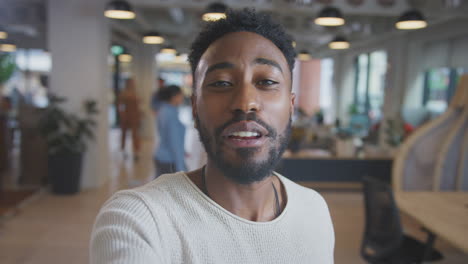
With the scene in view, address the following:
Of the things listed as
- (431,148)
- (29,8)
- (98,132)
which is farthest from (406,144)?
(29,8)

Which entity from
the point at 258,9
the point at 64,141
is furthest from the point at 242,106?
the point at 64,141

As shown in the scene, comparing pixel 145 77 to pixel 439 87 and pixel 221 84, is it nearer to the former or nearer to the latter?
pixel 439 87

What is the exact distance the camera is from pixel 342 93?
13.2 m

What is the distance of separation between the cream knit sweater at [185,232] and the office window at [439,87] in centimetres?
845

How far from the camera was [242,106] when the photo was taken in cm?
80

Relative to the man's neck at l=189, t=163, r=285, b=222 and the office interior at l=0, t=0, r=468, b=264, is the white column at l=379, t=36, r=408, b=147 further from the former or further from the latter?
the man's neck at l=189, t=163, r=285, b=222

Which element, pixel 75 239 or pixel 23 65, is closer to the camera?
pixel 75 239

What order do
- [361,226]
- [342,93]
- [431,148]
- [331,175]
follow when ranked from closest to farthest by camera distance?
[431,148] < [361,226] < [331,175] < [342,93]

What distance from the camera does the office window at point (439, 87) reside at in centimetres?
820

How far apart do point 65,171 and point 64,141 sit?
0.43 metres

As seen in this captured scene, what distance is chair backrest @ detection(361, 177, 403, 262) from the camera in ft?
8.27

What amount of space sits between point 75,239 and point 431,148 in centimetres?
353

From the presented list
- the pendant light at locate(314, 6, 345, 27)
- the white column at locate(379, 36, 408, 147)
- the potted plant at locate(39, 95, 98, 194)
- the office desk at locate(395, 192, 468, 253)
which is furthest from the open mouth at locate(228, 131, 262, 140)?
the white column at locate(379, 36, 408, 147)

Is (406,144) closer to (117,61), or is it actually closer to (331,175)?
(331,175)
